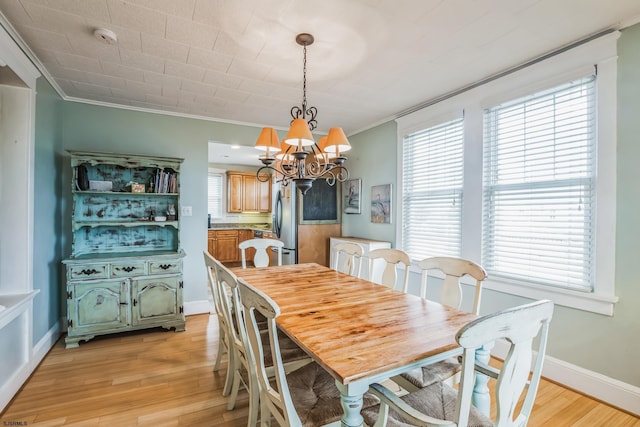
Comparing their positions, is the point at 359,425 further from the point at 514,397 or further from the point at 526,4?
the point at 526,4

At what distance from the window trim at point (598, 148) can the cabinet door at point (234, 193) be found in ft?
18.9

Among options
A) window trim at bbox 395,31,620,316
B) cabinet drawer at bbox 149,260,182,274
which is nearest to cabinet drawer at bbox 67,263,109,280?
cabinet drawer at bbox 149,260,182,274

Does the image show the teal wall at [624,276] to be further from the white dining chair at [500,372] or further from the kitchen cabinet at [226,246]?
the kitchen cabinet at [226,246]

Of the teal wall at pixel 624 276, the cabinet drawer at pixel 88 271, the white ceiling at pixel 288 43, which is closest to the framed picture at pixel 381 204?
the white ceiling at pixel 288 43

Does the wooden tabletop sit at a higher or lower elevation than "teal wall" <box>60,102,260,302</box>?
lower

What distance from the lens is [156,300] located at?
3.28 meters

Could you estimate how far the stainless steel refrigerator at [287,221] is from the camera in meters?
4.50

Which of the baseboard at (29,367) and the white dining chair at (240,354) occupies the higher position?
the white dining chair at (240,354)

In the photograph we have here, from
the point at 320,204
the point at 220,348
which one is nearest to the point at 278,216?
the point at 320,204

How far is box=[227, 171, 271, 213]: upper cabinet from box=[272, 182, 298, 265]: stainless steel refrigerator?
259 cm

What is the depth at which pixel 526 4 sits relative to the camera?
1.81 metres

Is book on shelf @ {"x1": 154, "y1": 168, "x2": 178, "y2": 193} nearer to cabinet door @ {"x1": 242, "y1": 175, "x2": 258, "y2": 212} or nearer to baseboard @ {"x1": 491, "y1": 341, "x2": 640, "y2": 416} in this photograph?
baseboard @ {"x1": 491, "y1": 341, "x2": 640, "y2": 416}

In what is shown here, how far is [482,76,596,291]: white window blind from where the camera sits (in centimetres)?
223

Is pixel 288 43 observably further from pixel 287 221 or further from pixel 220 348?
pixel 287 221
